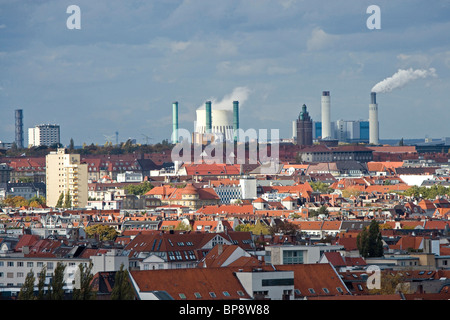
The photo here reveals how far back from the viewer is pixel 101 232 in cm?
4719

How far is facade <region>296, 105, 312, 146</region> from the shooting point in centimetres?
16212

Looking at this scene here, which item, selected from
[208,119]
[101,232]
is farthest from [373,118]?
[101,232]

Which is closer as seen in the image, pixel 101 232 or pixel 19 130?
pixel 101 232

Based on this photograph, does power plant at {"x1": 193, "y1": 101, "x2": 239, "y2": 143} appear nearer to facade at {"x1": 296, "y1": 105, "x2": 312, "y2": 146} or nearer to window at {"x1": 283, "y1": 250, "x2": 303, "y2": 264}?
facade at {"x1": 296, "y1": 105, "x2": 312, "y2": 146}

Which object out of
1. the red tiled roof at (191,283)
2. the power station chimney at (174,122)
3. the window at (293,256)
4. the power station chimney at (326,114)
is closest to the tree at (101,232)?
the window at (293,256)

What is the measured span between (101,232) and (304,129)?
116 metres

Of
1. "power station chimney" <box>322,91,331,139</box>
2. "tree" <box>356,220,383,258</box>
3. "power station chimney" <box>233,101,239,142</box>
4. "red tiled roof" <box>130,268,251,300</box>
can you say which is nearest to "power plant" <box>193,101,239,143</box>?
"power station chimney" <box>233,101,239,142</box>

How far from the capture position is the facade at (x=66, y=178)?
274ft

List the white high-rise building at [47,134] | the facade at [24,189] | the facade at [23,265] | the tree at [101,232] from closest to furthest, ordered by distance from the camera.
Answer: the facade at [23,265] → the tree at [101,232] → the facade at [24,189] → the white high-rise building at [47,134]

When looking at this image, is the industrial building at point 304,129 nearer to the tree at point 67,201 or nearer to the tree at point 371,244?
the tree at point 67,201

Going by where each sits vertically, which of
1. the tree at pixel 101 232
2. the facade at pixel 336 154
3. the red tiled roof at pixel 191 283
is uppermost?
the facade at pixel 336 154

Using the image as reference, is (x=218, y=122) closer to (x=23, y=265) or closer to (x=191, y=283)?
(x=23, y=265)

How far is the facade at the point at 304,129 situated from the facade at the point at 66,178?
77.5 meters
